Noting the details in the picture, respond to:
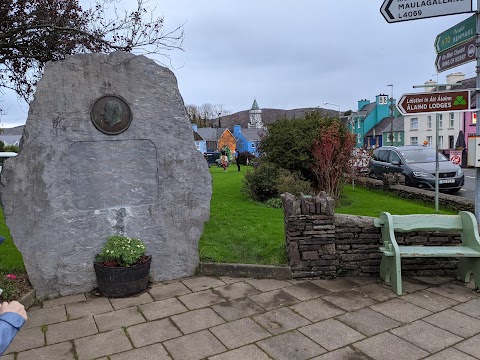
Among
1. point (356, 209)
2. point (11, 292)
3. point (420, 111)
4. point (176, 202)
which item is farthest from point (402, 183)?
point (11, 292)

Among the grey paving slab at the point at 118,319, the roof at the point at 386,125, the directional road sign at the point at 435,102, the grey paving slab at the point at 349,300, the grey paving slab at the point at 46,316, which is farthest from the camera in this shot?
the roof at the point at 386,125

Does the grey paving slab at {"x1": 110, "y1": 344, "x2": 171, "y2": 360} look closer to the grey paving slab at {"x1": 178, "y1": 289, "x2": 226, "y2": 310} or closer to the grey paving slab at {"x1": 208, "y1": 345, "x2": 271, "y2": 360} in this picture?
the grey paving slab at {"x1": 208, "y1": 345, "x2": 271, "y2": 360}

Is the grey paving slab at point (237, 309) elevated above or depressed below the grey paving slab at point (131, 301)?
below

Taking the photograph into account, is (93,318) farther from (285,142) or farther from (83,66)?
(285,142)

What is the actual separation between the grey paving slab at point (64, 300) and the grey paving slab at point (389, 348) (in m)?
3.05

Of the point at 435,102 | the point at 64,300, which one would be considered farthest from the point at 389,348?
the point at 64,300

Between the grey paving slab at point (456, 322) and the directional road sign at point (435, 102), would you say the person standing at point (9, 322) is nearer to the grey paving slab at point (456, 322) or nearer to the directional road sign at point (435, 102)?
the grey paving slab at point (456, 322)

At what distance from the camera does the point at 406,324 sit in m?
3.58

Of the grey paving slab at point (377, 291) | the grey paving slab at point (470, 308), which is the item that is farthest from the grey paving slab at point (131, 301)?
the grey paving slab at point (470, 308)

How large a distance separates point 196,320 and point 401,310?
6.75 ft

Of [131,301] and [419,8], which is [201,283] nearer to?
[131,301]

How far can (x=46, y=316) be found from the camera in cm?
392

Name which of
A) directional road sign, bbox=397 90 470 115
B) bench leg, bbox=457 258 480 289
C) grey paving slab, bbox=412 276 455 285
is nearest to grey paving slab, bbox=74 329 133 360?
grey paving slab, bbox=412 276 455 285

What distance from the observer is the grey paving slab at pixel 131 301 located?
13.6 ft
